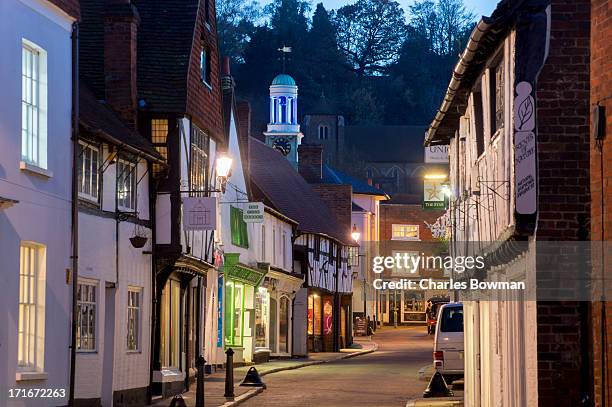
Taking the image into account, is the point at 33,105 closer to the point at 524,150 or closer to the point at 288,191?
the point at 524,150

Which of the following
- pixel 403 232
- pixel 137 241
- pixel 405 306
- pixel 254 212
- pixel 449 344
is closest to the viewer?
pixel 137 241

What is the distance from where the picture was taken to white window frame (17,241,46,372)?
17625mm

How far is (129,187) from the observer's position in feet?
80.8

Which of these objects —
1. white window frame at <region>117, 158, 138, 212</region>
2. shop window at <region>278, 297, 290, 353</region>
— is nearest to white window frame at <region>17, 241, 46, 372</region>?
white window frame at <region>117, 158, 138, 212</region>

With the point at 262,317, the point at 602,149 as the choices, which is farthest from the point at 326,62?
the point at 602,149

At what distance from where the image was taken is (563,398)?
13836 millimetres

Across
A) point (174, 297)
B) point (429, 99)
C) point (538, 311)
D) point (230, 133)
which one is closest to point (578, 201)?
point (538, 311)

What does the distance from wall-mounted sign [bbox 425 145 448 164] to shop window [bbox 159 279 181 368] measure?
6.18 metres

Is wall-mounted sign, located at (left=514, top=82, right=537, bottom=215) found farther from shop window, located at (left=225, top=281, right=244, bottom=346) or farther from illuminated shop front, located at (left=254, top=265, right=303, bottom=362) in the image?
illuminated shop front, located at (left=254, top=265, right=303, bottom=362)

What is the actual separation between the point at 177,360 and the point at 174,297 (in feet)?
4.55

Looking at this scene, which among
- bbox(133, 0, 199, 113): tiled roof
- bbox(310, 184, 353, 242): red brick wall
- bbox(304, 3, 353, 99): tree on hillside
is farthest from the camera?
bbox(304, 3, 353, 99): tree on hillside

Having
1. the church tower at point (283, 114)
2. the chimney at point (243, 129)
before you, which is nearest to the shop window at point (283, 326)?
the chimney at point (243, 129)

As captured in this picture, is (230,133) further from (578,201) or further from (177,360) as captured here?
(578,201)

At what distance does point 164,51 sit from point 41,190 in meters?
9.93
